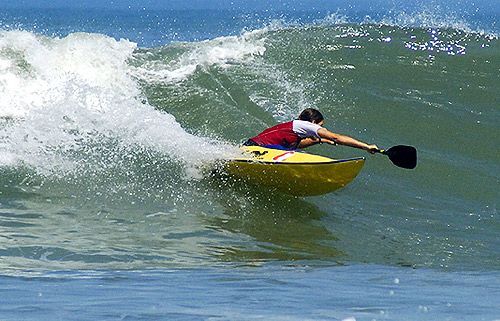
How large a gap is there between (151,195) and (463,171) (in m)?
4.09

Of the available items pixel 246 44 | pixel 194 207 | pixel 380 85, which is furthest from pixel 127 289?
pixel 246 44

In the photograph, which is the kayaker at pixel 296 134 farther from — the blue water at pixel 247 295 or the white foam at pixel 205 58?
the white foam at pixel 205 58

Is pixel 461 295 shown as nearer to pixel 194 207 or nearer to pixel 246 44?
pixel 194 207

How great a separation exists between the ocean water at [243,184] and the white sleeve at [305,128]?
0.63 metres

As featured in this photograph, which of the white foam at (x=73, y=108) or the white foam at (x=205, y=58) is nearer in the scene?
the white foam at (x=73, y=108)

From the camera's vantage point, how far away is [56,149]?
1034 centimetres

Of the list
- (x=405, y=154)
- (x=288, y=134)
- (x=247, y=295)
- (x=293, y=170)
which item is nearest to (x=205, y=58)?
(x=288, y=134)

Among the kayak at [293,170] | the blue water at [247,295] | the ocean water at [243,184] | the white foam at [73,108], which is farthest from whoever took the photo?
the white foam at [73,108]

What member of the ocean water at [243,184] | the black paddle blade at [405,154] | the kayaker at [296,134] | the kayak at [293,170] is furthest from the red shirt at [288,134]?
the black paddle blade at [405,154]

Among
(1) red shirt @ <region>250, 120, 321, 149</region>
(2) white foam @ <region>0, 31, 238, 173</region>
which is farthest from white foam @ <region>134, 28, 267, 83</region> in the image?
(1) red shirt @ <region>250, 120, 321, 149</region>

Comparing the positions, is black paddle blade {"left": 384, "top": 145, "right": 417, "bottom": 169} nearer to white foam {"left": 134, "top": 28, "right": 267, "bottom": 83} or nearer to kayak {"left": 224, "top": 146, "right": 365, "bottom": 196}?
kayak {"left": 224, "top": 146, "right": 365, "bottom": 196}

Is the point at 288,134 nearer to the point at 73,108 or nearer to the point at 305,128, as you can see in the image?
the point at 305,128

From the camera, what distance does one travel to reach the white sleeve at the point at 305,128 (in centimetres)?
959

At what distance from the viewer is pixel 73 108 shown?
453 inches
